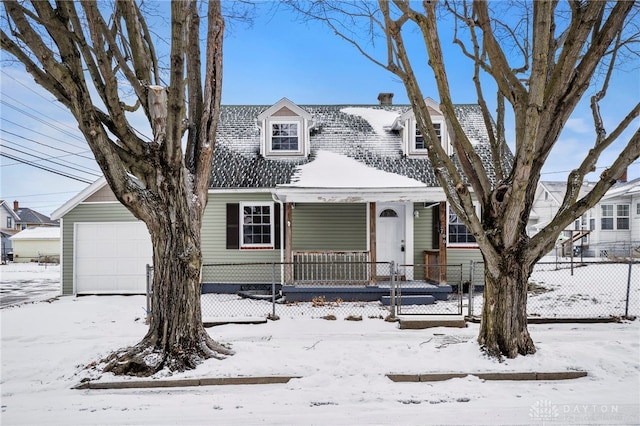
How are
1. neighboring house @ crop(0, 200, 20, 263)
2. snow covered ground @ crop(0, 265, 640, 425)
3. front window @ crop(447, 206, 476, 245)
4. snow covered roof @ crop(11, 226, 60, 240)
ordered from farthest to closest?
neighboring house @ crop(0, 200, 20, 263)
snow covered roof @ crop(11, 226, 60, 240)
front window @ crop(447, 206, 476, 245)
snow covered ground @ crop(0, 265, 640, 425)

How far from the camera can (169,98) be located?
4.73 metres

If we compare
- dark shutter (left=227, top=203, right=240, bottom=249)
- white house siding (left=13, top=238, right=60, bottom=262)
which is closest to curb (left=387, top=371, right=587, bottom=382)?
dark shutter (left=227, top=203, right=240, bottom=249)

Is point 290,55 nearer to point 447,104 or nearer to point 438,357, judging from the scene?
point 447,104

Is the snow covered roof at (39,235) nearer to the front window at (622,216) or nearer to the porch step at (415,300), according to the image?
the porch step at (415,300)

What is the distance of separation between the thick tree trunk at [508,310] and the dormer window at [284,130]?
8.17 meters

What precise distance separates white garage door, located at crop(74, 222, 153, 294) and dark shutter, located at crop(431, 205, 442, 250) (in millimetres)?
8692

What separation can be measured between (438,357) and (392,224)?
6281 millimetres

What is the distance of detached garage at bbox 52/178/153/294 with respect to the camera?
11.4 m

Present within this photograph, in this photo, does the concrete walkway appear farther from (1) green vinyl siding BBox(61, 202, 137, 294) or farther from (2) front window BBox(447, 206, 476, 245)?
(1) green vinyl siding BBox(61, 202, 137, 294)

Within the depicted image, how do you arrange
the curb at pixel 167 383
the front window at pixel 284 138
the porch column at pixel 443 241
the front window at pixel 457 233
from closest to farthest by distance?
the curb at pixel 167 383
the porch column at pixel 443 241
the front window at pixel 457 233
the front window at pixel 284 138

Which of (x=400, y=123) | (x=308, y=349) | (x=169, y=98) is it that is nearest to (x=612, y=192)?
(x=400, y=123)

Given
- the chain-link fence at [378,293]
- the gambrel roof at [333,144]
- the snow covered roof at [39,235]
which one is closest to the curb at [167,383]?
the chain-link fence at [378,293]

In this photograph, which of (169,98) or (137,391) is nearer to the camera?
(137,391)

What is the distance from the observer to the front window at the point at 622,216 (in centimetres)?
2236
